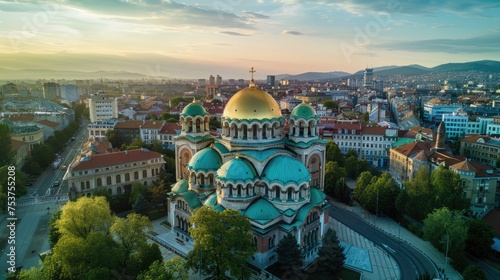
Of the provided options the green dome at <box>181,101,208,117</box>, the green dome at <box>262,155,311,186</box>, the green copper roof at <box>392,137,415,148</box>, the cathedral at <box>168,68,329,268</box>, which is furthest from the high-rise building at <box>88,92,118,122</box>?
Result: the green dome at <box>262,155,311,186</box>

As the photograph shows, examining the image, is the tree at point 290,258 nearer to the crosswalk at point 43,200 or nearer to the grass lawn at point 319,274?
the grass lawn at point 319,274

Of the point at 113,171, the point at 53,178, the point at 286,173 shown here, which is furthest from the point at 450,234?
the point at 53,178

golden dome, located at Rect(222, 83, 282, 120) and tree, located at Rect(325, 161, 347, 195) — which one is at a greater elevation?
golden dome, located at Rect(222, 83, 282, 120)

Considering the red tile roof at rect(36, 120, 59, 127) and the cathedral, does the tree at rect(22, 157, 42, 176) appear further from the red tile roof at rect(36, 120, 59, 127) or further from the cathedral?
the cathedral

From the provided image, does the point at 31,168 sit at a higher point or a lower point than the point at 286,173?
lower

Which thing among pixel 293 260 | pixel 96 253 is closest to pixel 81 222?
pixel 96 253

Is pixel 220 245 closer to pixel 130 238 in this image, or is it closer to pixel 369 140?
pixel 130 238

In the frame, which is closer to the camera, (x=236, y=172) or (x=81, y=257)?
(x=81, y=257)

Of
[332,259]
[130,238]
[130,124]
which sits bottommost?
[332,259]
